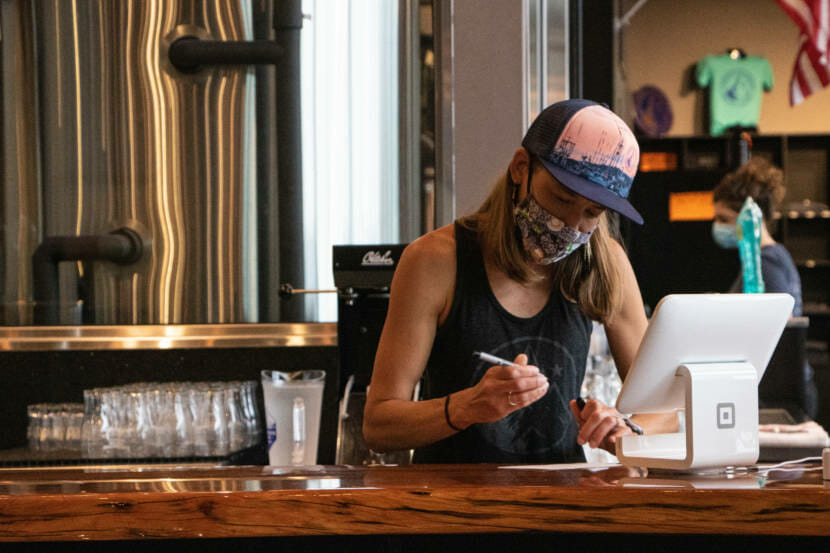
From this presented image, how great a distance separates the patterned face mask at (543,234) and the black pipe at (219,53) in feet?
6.29

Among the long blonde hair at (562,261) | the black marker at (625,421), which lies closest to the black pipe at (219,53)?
the long blonde hair at (562,261)

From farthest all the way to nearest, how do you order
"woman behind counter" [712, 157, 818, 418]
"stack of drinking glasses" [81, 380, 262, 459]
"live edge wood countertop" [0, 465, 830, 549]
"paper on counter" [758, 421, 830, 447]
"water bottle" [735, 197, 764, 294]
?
"woman behind counter" [712, 157, 818, 418], "water bottle" [735, 197, 764, 294], "paper on counter" [758, 421, 830, 447], "stack of drinking glasses" [81, 380, 262, 459], "live edge wood countertop" [0, 465, 830, 549]

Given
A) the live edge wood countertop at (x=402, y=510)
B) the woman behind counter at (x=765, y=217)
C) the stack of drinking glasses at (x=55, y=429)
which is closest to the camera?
the live edge wood countertop at (x=402, y=510)

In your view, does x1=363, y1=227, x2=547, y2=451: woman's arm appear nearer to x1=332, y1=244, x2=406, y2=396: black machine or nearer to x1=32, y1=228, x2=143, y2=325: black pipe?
x1=332, y1=244, x2=406, y2=396: black machine

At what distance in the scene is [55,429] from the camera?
2.73m

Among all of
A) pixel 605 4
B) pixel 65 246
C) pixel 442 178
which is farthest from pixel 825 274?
pixel 65 246

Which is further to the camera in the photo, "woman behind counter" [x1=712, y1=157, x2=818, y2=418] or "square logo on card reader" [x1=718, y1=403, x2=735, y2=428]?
"woman behind counter" [x1=712, y1=157, x2=818, y2=418]

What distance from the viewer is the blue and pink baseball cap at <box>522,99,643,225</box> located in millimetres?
1708

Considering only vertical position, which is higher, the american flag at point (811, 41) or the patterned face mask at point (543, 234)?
the american flag at point (811, 41)

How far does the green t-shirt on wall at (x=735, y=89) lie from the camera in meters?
8.35

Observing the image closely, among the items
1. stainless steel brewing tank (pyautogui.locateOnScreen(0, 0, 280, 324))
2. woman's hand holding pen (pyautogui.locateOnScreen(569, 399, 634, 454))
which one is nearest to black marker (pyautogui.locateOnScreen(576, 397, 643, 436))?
woman's hand holding pen (pyautogui.locateOnScreen(569, 399, 634, 454))

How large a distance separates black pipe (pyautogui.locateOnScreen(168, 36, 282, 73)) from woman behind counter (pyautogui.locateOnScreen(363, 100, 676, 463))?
1.80 metres

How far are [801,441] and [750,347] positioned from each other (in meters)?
1.73

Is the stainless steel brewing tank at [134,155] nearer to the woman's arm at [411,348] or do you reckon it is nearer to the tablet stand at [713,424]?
the woman's arm at [411,348]
